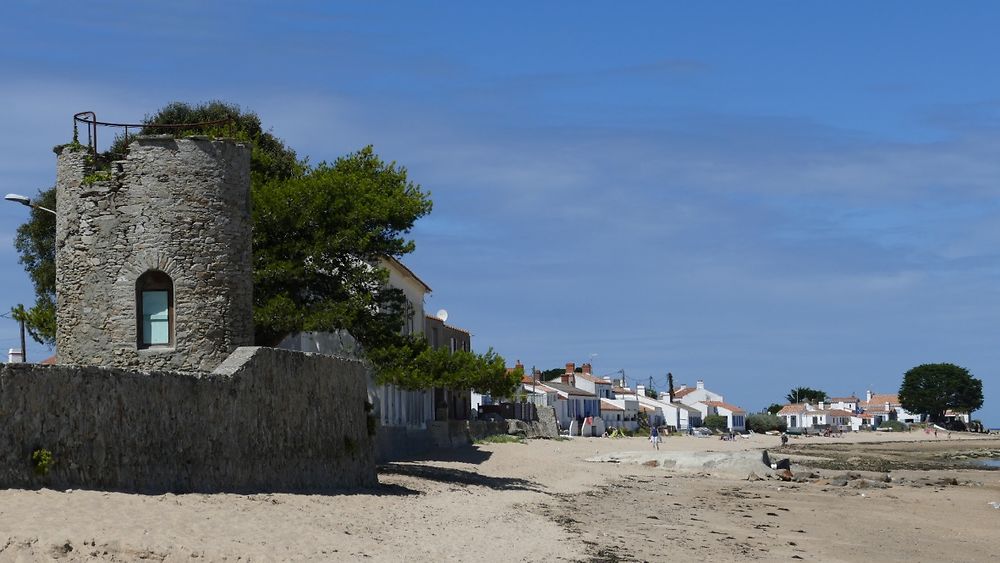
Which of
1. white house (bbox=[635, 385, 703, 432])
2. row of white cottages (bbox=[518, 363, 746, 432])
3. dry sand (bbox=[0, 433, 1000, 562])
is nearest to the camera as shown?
dry sand (bbox=[0, 433, 1000, 562])

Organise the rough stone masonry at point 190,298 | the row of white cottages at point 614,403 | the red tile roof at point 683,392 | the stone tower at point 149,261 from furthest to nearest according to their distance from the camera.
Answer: the red tile roof at point 683,392 < the row of white cottages at point 614,403 < the stone tower at point 149,261 < the rough stone masonry at point 190,298

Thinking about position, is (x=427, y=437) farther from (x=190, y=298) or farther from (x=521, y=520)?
(x=190, y=298)

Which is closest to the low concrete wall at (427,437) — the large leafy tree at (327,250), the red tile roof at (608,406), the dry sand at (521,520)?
the dry sand at (521,520)

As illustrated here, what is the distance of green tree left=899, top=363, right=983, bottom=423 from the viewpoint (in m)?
176

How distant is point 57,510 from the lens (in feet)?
45.5

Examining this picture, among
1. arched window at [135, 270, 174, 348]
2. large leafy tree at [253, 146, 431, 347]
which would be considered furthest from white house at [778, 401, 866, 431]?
arched window at [135, 270, 174, 348]

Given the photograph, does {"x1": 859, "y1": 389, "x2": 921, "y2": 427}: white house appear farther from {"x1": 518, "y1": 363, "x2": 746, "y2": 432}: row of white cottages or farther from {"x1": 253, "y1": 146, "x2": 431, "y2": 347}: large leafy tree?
{"x1": 253, "y1": 146, "x2": 431, "y2": 347}: large leafy tree

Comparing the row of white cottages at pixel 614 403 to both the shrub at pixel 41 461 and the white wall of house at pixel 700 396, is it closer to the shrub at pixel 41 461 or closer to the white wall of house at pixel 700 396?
the white wall of house at pixel 700 396

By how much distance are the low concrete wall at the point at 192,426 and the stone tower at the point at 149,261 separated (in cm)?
214

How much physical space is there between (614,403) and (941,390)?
81.2 meters

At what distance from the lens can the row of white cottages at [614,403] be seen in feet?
316

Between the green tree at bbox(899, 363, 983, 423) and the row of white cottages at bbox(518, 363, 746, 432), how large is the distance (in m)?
34.8

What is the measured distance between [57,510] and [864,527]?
19670 mm

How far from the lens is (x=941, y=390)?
581 feet
